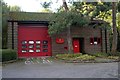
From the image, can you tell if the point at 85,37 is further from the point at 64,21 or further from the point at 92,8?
the point at 64,21

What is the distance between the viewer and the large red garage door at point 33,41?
102ft

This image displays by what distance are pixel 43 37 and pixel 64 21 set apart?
4.25 meters

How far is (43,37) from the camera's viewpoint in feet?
104

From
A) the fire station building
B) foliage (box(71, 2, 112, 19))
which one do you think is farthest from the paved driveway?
foliage (box(71, 2, 112, 19))

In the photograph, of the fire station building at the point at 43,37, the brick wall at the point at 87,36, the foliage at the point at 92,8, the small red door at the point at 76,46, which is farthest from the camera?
the small red door at the point at 76,46

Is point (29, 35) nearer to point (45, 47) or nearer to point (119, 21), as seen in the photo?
point (45, 47)

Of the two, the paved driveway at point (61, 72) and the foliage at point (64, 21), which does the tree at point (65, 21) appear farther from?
the paved driveway at point (61, 72)

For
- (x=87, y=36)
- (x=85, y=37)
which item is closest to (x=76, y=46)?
(x=85, y=37)

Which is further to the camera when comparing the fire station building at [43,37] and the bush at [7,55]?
the fire station building at [43,37]

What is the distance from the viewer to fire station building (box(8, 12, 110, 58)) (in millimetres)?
30562

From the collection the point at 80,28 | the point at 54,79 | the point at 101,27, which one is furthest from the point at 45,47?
the point at 54,79

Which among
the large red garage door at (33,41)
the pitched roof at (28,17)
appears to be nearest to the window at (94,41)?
the large red garage door at (33,41)

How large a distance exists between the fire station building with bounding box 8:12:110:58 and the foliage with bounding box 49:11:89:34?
6.50 feet

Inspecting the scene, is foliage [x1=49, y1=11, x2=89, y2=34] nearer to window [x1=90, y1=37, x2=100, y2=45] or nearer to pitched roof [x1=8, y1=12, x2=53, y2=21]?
→ pitched roof [x1=8, y1=12, x2=53, y2=21]
